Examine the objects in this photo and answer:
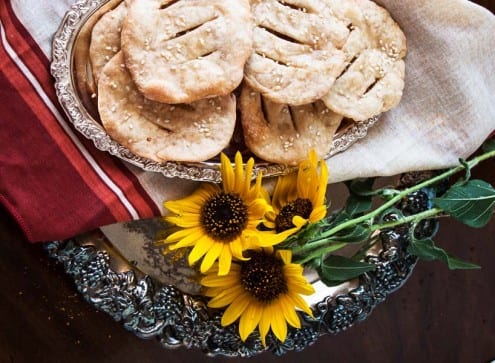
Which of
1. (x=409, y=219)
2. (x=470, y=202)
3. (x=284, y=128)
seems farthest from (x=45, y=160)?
(x=470, y=202)

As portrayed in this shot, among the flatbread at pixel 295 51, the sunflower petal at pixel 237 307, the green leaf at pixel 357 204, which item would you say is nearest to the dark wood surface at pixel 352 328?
the sunflower petal at pixel 237 307

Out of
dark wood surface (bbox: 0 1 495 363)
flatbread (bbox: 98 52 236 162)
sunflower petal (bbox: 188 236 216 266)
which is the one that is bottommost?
dark wood surface (bbox: 0 1 495 363)

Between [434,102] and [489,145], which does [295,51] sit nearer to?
[434,102]

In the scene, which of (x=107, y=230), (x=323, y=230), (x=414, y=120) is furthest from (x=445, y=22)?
(x=107, y=230)

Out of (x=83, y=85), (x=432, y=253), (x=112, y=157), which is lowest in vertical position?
(x=432, y=253)

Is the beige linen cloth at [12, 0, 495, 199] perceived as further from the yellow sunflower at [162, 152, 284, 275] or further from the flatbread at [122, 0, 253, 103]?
the flatbread at [122, 0, 253, 103]

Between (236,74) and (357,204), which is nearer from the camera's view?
(236,74)

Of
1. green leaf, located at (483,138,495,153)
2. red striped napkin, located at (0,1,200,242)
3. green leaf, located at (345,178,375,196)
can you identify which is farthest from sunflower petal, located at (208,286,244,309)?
green leaf, located at (483,138,495,153)

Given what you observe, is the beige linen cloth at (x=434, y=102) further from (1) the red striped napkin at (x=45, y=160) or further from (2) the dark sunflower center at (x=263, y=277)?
(1) the red striped napkin at (x=45, y=160)
